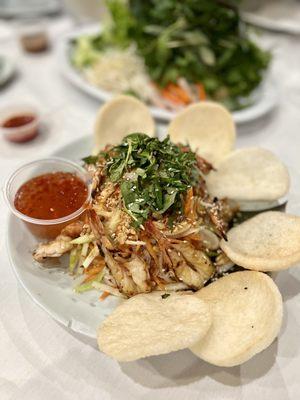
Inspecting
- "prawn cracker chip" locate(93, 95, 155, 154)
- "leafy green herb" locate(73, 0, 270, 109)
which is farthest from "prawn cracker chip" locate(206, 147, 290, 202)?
"leafy green herb" locate(73, 0, 270, 109)

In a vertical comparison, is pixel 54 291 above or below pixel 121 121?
below

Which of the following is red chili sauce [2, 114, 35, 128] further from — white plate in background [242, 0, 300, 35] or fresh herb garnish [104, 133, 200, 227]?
white plate in background [242, 0, 300, 35]

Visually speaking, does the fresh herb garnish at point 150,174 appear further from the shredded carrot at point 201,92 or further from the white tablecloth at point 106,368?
the shredded carrot at point 201,92

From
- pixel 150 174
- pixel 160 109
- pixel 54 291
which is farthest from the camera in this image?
pixel 160 109

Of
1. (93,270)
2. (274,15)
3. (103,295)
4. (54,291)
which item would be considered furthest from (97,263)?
(274,15)

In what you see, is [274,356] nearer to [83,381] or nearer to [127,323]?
[127,323]

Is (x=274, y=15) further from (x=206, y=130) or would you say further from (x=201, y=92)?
(x=206, y=130)
